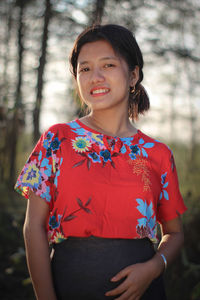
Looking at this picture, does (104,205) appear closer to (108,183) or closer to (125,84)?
(108,183)

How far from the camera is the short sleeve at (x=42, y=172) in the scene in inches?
55.0

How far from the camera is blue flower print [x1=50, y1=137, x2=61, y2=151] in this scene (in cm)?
145

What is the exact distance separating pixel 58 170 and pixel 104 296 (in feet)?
1.82

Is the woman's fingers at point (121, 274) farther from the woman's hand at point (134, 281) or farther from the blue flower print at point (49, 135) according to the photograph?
the blue flower print at point (49, 135)

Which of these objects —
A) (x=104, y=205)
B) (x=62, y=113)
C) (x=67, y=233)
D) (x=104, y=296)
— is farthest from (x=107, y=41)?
Result: (x=62, y=113)

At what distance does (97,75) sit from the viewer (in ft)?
5.12

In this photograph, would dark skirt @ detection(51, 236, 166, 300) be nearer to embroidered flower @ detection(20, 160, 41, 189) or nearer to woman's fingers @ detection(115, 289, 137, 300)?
woman's fingers @ detection(115, 289, 137, 300)

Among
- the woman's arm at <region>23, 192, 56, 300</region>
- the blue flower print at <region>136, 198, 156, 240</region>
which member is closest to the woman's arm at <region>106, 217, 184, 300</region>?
the blue flower print at <region>136, 198, 156, 240</region>

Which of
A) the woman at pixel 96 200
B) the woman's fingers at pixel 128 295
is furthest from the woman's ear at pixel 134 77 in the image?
the woman's fingers at pixel 128 295

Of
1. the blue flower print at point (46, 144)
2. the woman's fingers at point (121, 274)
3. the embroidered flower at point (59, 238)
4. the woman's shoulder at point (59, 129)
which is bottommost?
the woman's fingers at point (121, 274)

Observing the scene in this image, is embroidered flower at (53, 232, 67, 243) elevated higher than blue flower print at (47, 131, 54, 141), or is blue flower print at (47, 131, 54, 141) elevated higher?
blue flower print at (47, 131, 54, 141)

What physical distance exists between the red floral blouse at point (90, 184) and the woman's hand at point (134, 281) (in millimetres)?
135

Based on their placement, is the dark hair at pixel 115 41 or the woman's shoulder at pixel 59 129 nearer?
the woman's shoulder at pixel 59 129

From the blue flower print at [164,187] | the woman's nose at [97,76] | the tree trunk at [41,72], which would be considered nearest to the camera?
the woman's nose at [97,76]
